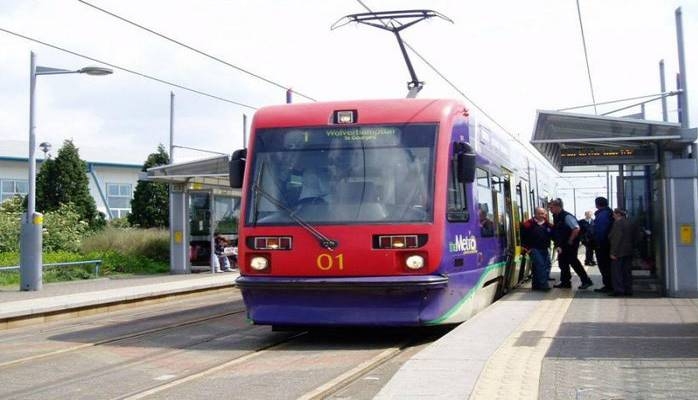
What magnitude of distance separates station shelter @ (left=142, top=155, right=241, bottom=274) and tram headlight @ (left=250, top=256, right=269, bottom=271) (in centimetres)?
1468

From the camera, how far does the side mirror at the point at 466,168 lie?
34.3 ft

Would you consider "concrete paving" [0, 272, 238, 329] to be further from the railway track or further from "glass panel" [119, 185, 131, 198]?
"glass panel" [119, 185, 131, 198]

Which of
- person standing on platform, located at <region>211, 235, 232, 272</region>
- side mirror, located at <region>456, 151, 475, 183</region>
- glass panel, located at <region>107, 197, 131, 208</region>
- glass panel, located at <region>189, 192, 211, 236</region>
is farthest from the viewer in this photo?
glass panel, located at <region>107, 197, 131, 208</region>

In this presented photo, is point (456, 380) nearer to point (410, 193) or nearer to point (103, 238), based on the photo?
point (410, 193)

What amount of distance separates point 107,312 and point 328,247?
8499 mm

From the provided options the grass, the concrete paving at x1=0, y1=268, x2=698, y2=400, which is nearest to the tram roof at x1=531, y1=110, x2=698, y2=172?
the concrete paving at x1=0, y1=268, x2=698, y2=400

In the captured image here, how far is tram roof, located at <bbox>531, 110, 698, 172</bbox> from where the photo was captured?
13945 mm

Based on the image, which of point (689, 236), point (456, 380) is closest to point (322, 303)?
point (456, 380)

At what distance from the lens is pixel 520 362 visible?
789cm

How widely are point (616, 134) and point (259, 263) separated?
285 inches

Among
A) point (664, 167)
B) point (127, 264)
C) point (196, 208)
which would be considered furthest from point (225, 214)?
point (664, 167)

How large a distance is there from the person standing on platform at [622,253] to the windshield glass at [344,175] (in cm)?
573

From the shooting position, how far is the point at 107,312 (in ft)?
55.7

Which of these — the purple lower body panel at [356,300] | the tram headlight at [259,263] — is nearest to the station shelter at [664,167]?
the purple lower body panel at [356,300]
